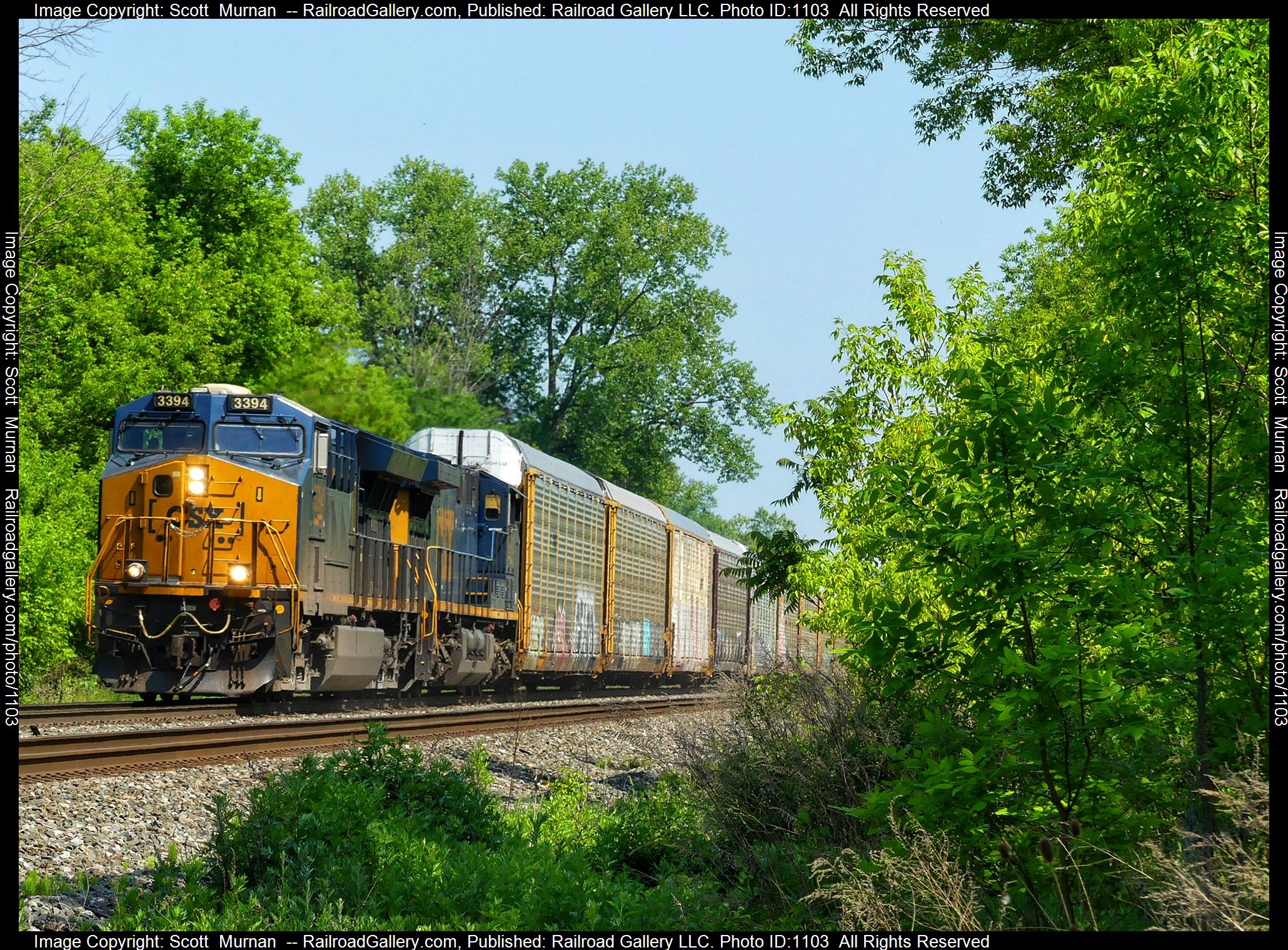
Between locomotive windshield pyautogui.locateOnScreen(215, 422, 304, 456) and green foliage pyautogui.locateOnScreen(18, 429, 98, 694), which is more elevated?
locomotive windshield pyautogui.locateOnScreen(215, 422, 304, 456)

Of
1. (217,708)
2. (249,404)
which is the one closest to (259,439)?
(249,404)

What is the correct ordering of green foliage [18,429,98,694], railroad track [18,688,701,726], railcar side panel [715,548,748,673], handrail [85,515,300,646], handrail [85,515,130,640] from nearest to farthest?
1. railroad track [18,688,701,726]
2. handrail [85,515,300,646]
3. handrail [85,515,130,640]
4. green foliage [18,429,98,694]
5. railcar side panel [715,548,748,673]

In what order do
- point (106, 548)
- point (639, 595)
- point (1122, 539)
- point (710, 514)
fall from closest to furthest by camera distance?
point (1122, 539) → point (106, 548) → point (639, 595) → point (710, 514)

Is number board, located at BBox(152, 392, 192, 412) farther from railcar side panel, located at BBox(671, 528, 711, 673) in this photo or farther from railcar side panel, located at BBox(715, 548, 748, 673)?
railcar side panel, located at BBox(715, 548, 748, 673)

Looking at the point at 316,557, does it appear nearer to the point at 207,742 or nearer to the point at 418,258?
the point at 207,742

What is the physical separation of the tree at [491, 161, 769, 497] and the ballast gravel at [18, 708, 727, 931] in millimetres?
40975

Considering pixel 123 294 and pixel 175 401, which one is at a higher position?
pixel 123 294

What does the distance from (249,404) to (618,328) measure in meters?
42.3

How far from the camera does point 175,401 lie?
53.0ft

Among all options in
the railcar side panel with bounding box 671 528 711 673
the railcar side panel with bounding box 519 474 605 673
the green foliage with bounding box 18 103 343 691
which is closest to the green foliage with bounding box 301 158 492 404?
the green foliage with bounding box 18 103 343 691

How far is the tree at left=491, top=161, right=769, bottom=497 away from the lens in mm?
56000

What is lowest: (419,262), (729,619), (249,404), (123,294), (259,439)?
(729,619)

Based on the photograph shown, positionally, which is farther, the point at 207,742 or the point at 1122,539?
the point at 207,742

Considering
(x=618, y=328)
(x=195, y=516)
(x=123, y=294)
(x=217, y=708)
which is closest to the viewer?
(x=195, y=516)
